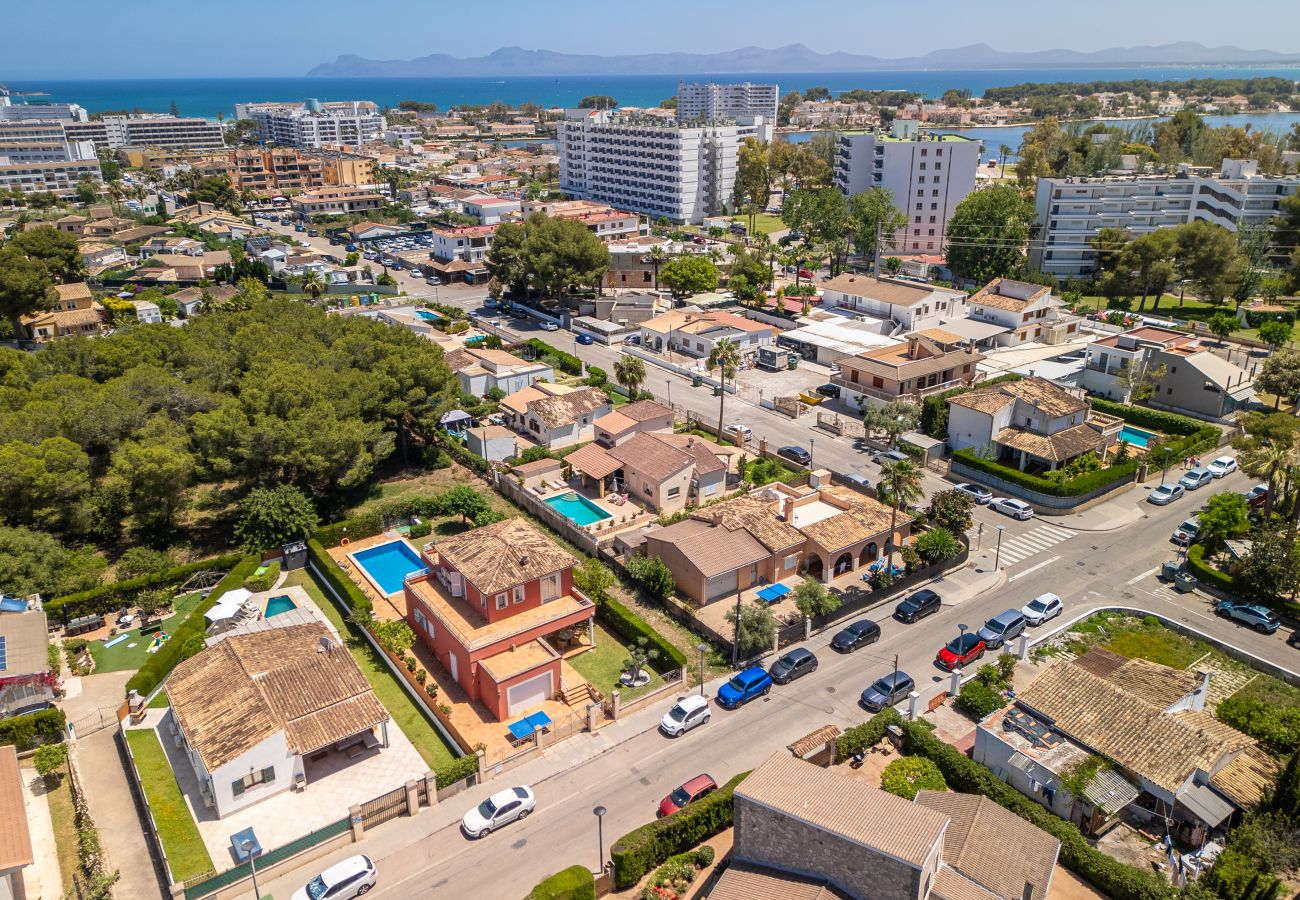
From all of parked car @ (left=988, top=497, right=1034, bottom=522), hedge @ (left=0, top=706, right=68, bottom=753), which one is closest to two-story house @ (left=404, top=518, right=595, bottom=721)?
hedge @ (left=0, top=706, right=68, bottom=753)

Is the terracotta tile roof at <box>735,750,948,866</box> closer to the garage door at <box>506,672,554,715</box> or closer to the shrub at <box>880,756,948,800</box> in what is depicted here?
the shrub at <box>880,756,948,800</box>

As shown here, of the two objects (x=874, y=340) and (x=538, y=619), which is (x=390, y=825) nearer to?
(x=538, y=619)

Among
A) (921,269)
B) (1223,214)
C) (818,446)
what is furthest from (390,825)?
(1223,214)

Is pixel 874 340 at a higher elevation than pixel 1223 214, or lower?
lower

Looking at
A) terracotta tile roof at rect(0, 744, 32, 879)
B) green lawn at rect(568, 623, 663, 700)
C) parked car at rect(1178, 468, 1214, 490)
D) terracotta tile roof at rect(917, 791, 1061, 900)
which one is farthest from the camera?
parked car at rect(1178, 468, 1214, 490)

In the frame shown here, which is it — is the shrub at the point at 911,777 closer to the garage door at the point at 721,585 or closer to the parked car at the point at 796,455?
the garage door at the point at 721,585

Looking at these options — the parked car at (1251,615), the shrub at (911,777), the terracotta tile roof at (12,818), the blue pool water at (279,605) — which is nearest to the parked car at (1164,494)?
the parked car at (1251,615)

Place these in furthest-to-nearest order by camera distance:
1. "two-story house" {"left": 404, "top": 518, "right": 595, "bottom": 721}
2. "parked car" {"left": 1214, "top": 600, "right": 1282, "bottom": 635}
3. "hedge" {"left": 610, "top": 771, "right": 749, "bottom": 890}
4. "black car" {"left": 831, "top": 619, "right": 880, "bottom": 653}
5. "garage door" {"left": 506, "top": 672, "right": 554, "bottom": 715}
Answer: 1. "parked car" {"left": 1214, "top": 600, "right": 1282, "bottom": 635}
2. "black car" {"left": 831, "top": 619, "right": 880, "bottom": 653}
3. "two-story house" {"left": 404, "top": 518, "right": 595, "bottom": 721}
4. "garage door" {"left": 506, "top": 672, "right": 554, "bottom": 715}
5. "hedge" {"left": 610, "top": 771, "right": 749, "bottom": 890}
